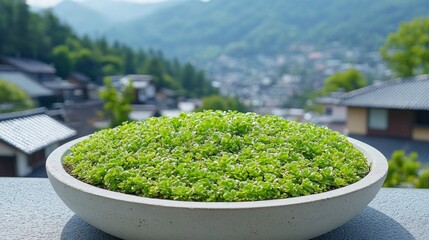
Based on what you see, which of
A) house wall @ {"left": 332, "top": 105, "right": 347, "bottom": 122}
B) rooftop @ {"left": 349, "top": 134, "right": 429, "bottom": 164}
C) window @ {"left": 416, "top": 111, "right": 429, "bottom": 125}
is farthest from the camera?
house wall @ {"left": 332, "top": 105, "right": 347, "bottom": 122}

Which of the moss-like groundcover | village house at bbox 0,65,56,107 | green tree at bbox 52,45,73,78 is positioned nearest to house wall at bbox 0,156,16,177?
the moss-like groundcover

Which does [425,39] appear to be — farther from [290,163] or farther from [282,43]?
[282,43]

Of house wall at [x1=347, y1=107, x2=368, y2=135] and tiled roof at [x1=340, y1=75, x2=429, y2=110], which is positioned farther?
house wall at [x1=347, y1=107, x2=368, y2=135]

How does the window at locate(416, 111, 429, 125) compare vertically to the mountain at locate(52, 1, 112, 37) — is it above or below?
below

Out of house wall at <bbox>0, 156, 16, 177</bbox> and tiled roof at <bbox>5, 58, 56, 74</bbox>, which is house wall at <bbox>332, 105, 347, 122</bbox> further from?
tiled roof at <bbox>5, 58, 56, 74</bbox>

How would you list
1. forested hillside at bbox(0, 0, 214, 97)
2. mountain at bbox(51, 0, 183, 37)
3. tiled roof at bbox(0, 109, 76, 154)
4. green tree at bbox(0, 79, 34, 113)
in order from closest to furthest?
tiled roof at bbox(0, 109, 76, 154) < green tree at bbox(0, 79, 34, 113) < forested hillside at bbox(0, 0, 214, 97) < mountain at bbox(51, 0, 183, 37)
